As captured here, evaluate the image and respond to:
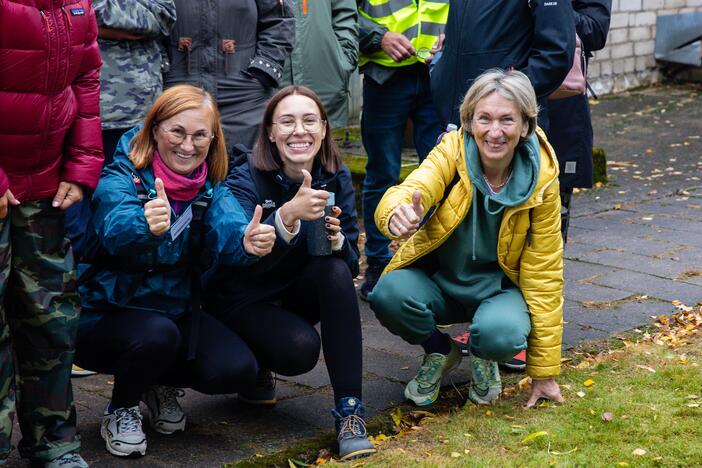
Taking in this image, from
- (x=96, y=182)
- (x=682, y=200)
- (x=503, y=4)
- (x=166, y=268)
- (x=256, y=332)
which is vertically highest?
(x=503, y=4)

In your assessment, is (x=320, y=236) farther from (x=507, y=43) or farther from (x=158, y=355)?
(x=507, y=43)

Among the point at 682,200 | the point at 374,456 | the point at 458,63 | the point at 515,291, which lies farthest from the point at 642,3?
the point at 374,456

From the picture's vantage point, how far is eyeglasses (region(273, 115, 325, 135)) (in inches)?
151

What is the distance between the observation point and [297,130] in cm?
383

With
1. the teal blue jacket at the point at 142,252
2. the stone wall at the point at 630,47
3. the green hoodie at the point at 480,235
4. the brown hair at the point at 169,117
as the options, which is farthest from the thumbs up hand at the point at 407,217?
the stone wall at the point at 630,47

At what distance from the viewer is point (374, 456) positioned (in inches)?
139

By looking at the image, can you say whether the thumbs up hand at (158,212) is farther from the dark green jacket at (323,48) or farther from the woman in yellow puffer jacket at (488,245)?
the dark green jacket at (323,48)

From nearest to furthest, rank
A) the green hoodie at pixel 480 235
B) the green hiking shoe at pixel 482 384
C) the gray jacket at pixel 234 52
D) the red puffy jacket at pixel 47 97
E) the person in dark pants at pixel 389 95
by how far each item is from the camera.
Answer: the red puffy jacket at pixel 47 97 → the green hoodie at pixel 480 235 → the green hiking shoe at pixel 482 384 → the gray jacket at pixel 234 52 → the person in dark pants at pixel 389 95

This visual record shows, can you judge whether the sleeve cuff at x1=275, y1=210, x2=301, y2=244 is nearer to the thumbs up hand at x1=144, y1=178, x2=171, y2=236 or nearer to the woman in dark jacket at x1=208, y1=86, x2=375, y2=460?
the woman in dark jacket at x1=208, y1=86, x2=375, y2=460

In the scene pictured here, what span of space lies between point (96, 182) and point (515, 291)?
163 cm

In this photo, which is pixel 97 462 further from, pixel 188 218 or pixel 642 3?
pixel 642 3

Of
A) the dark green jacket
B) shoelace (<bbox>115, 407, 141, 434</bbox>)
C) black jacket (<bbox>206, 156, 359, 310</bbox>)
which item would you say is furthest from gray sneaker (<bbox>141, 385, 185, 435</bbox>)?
the dark green jacket

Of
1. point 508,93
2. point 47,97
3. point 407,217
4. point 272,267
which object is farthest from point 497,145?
point 47,97

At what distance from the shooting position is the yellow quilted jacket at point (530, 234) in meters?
3.93
